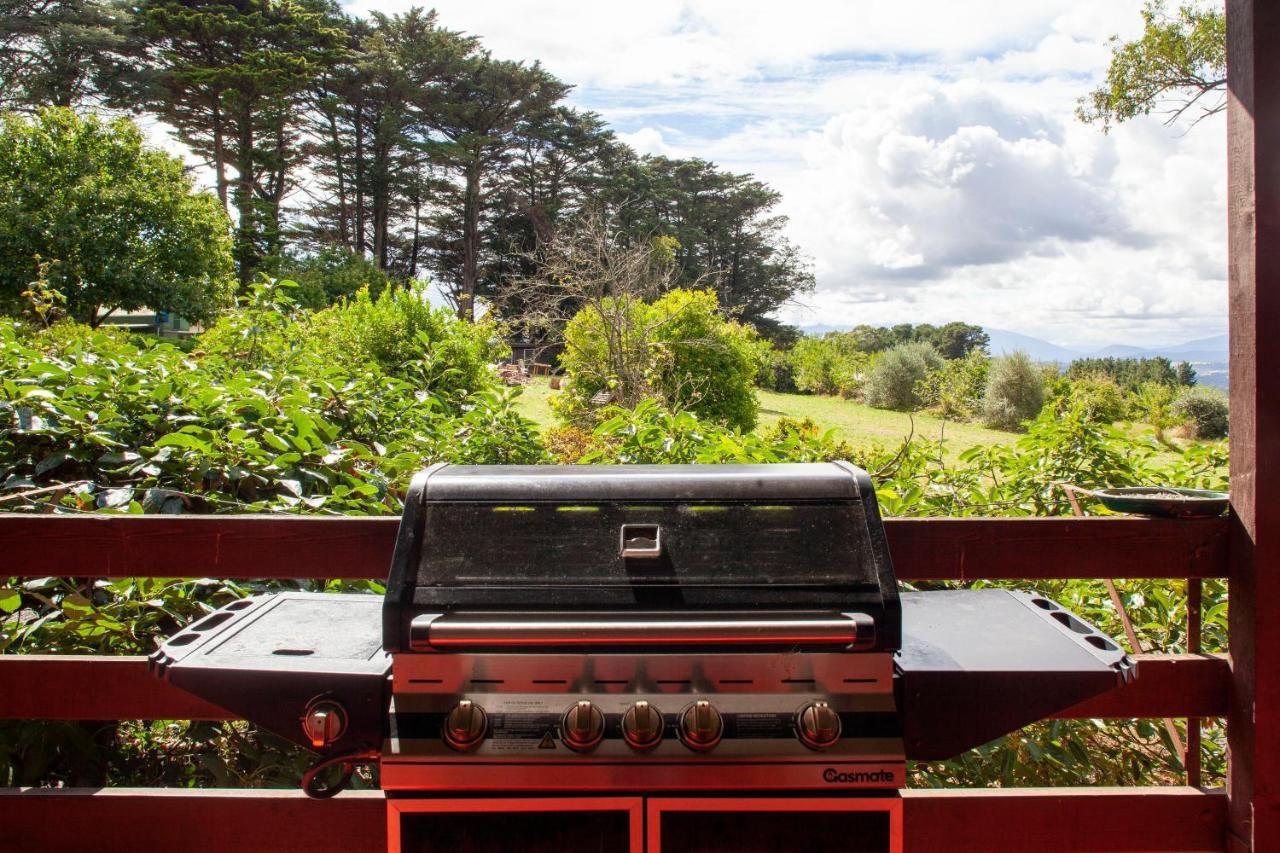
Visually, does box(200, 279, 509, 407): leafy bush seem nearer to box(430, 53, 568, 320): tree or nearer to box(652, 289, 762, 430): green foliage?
box(652, 289, 762, 430): green foliage

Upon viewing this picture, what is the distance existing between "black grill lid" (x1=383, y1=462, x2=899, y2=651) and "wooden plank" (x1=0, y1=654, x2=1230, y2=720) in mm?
713

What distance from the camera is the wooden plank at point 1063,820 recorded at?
1.57 meters

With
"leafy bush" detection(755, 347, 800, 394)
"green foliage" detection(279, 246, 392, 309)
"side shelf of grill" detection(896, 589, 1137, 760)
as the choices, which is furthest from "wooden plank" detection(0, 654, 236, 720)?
"green foliage" detection(279, 246, 392, 309)

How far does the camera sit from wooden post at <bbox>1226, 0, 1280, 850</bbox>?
5.00 feet

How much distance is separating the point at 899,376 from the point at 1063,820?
1638 cm

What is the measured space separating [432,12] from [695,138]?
9.38 meters

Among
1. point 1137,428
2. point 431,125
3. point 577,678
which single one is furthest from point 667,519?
point 431,125

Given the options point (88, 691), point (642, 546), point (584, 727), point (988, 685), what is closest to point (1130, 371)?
point (988, 685)

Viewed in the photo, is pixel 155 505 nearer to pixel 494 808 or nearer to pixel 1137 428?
pixel 494 808

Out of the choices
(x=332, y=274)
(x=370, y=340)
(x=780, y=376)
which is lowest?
(x=370, y=340)

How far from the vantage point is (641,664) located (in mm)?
1058

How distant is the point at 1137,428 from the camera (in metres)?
13.0

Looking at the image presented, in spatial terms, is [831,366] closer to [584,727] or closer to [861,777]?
[861,777]

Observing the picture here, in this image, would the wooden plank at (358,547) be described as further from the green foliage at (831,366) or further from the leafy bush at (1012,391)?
the green foliage at (831,366)
